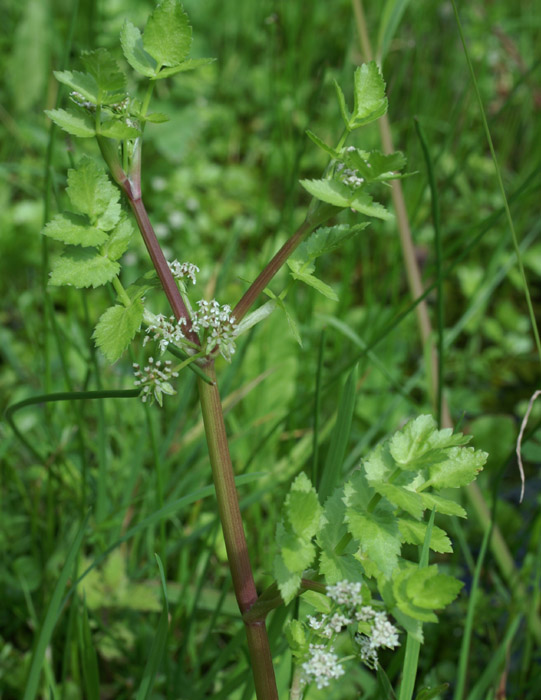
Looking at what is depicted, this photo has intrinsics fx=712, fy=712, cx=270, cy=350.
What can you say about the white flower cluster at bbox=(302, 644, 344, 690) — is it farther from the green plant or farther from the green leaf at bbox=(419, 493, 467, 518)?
the green leaf at bbox=(419, 493, 467, 518)

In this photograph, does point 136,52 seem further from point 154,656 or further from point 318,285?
point 154,656

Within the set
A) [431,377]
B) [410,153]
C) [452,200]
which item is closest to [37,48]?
[410,153]

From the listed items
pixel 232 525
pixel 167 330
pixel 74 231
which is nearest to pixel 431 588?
pixel 232 525

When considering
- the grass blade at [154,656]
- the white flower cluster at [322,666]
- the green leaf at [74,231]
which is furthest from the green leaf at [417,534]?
the green leaf at [74,231]

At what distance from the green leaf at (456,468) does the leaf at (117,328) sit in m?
0.25

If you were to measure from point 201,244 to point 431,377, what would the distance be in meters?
1.33

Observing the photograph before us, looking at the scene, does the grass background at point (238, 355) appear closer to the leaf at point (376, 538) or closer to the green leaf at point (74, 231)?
the leaf at point (376, 538)

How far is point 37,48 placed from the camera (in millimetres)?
2646

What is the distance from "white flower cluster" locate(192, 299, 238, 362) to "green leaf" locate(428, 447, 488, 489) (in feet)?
0.60

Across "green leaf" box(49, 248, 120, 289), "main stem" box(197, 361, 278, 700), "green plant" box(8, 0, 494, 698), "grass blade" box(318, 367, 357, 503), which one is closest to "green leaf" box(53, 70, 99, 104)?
"green plant" box(8, 0, 494, 698)

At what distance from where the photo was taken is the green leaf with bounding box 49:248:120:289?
0.54 meters

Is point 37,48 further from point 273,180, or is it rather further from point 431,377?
point 431,377

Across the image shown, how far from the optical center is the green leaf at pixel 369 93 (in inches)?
21.2

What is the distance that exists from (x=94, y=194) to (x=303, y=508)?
28cm
